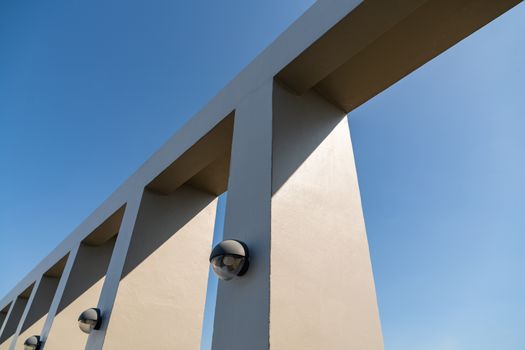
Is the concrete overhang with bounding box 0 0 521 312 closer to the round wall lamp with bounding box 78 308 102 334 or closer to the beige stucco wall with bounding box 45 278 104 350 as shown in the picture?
the round wall lamp with bounding box 78 308 102 334

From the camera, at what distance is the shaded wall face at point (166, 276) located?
2.95m

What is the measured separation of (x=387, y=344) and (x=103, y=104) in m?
5.12

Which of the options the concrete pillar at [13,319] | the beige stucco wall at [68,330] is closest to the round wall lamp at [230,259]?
the beige stucco wall at [68,330]

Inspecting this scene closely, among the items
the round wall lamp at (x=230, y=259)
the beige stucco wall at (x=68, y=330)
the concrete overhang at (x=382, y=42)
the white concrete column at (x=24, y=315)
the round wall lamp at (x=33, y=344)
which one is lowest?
the round wall lamp at (x=230, y=259)

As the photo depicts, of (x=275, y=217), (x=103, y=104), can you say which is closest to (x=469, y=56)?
(x=275, y=217)

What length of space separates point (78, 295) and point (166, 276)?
6.25 feet

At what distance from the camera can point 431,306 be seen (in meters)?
2.86

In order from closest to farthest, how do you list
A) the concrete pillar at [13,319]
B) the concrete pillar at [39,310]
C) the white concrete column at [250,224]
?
1. the white concrete column at [250,224]
2. the concrete pillar at [39,310]
3. the concrete pillar at [13,319]

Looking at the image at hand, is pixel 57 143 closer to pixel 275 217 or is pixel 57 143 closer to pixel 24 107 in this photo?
pixel 24 107

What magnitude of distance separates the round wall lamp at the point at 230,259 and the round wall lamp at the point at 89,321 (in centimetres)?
188

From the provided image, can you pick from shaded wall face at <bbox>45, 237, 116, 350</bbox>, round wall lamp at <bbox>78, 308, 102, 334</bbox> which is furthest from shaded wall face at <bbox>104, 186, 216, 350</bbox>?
shaded wall face at <bbox>45, 237, 116, 350</bbox>

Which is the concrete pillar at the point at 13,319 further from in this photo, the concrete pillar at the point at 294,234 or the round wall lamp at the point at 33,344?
the concrete pillar at the point at 294,234

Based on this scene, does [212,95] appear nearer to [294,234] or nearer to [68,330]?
[294,234]

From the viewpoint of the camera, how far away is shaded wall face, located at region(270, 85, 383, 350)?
5.11 ft
